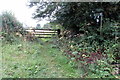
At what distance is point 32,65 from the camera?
2834mm

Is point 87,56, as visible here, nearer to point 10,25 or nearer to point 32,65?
point 32,65

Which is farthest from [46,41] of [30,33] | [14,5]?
[14,5]

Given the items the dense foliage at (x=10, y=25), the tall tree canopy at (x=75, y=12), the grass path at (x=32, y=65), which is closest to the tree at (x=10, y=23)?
the dense foliage at (x=10, y=25)

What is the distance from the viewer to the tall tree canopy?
3.95m

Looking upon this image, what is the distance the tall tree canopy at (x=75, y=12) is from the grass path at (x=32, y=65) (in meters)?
1.52

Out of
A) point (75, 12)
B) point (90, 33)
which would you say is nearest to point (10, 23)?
point (75, 12)

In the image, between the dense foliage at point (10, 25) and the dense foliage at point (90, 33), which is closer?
the dense foliage at point (90, 33)

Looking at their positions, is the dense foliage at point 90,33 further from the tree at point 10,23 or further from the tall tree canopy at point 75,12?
the tree at point 10,23

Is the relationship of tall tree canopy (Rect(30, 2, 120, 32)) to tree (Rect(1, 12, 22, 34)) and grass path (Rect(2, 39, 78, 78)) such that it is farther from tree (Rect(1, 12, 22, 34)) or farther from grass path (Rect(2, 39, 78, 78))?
grass path (Rect(2, 39, 78, 78))

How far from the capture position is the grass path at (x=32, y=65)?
8.15 feet

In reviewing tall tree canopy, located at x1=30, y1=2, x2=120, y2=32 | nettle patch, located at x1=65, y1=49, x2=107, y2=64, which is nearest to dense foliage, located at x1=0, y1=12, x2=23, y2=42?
tall tree canopy, located at x1=30, y1=2, x2=120, y2=32

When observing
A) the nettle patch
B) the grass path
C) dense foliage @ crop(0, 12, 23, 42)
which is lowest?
the grass path

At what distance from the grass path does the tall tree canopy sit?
1.52 metres

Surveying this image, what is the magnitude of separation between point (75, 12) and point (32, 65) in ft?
7.98
